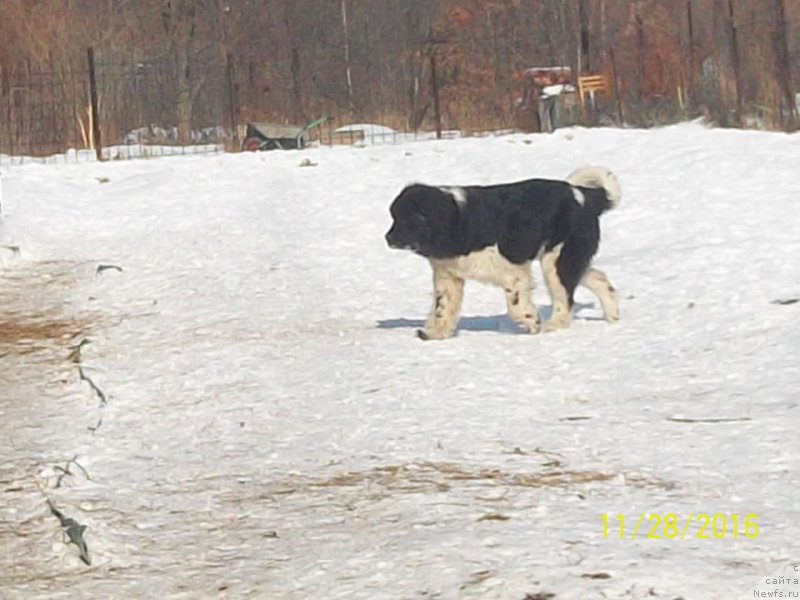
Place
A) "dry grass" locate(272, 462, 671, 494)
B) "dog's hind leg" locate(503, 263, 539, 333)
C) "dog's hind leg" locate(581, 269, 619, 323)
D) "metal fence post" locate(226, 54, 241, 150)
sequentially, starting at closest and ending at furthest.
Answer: "dry grass" locate(272, 462, 671, 494), "dog's hind leg" locate(503, 263, 539, 333), "dog's hind leg" locate(581, 269, 619, 323), "metal fence post" locate(226, 54, 241, 150)

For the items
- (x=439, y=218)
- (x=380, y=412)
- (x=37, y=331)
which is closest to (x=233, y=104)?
(x=37, y=331)

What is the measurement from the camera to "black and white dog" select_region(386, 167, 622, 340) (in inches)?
360

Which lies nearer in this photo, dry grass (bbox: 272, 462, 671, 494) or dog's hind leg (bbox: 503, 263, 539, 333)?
dry grass (bbox: 272, 462, 671, 494)

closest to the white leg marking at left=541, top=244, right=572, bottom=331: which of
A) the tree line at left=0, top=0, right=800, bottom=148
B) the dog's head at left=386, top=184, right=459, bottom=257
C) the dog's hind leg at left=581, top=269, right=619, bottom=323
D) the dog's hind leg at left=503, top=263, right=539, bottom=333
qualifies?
the dog's hind leg at left=503, top=263, right=539, bottom=333

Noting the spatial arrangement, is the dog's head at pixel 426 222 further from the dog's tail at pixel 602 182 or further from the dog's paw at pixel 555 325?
the dog's tail at pixel 602 182

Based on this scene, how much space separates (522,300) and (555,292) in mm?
275

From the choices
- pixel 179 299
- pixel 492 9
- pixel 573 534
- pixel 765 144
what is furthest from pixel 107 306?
pixel 492 9

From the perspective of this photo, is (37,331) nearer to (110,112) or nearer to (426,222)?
(426,222)

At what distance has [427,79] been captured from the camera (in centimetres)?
2880

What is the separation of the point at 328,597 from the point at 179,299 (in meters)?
6.83

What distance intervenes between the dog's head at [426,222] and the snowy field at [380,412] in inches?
24.9
